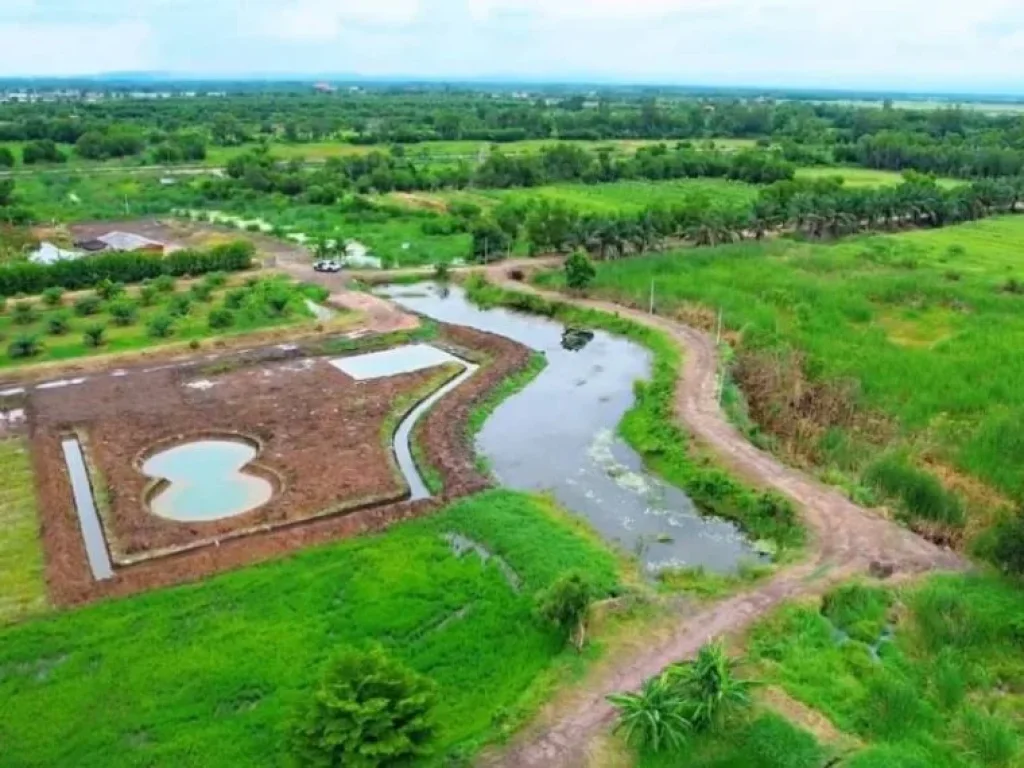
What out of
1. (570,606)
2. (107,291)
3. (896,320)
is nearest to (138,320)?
(107,291)

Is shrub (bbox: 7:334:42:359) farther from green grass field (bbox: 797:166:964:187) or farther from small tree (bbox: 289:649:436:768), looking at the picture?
green grass field (bbox: 797:166:964:187)

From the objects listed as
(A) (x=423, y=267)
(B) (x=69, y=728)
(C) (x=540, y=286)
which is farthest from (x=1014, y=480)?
(A) (x=423, y=267)

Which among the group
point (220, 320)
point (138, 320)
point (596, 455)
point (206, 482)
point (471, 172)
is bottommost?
point (596, 455)

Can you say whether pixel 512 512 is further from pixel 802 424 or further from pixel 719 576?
pixel 802 424

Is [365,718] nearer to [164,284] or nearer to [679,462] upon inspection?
[679,462]

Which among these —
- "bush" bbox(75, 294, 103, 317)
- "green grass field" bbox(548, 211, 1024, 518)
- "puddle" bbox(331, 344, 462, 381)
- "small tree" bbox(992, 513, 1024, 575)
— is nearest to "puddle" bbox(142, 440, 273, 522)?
"puddle" bbox(331, 344, 462, 381)
